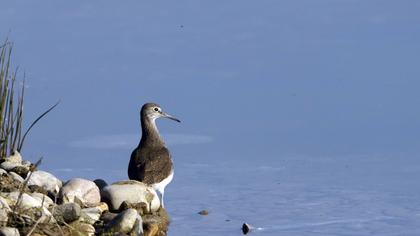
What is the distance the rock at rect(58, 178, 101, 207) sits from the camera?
8125mm

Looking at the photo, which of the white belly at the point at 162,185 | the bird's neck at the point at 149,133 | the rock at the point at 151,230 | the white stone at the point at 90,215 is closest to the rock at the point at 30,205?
the white stone at the point at 90,215

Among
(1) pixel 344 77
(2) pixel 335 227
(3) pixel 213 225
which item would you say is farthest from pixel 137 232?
(1) pixel 344 77

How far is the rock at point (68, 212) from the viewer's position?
7.36 m

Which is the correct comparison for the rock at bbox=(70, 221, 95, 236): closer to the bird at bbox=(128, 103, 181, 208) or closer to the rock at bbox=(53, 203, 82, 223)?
the rock at bbox=(53, 203, 82, 223)

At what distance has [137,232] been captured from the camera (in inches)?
297

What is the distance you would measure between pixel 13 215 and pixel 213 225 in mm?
1741

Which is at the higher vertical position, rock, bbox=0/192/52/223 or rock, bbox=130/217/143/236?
rock, bbox=0/192/52/223

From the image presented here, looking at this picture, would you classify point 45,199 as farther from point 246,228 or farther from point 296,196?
point 296,196

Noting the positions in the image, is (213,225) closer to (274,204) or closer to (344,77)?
(274,204)

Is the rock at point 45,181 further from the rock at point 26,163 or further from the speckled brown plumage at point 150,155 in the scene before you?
the speckled brown plumage at point 150,155

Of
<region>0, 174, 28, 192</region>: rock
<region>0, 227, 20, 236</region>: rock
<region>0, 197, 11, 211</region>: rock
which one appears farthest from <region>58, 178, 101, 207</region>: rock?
<region>0, 227, 20, 236</region>: rock

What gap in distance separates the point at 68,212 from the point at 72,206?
0.04 m

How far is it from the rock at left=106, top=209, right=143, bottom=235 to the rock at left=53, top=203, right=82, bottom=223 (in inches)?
9.8

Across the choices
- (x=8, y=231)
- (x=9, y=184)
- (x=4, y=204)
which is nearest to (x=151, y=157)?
(x=9, y=184)
